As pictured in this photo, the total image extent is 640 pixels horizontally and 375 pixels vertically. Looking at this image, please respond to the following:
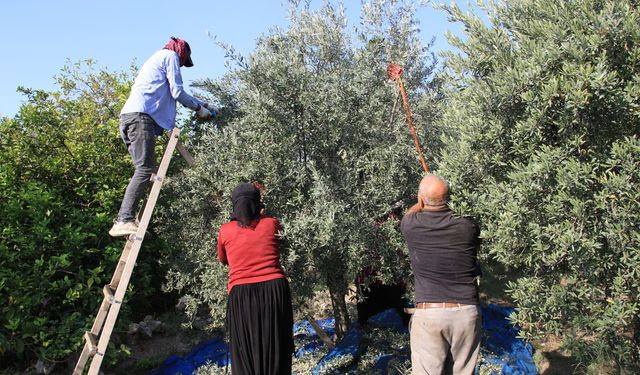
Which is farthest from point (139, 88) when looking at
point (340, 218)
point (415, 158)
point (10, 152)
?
point (10, 152)

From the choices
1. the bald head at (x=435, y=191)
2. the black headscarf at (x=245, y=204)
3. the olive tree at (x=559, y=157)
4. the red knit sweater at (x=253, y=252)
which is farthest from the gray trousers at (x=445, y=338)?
the black headscarf at (x=245, y=204)

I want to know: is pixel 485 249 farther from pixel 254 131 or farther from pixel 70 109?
pixel 70 109

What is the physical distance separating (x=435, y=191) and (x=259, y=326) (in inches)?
71.8

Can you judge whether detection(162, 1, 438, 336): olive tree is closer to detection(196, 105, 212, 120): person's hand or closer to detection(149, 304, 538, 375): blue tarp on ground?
detection(196, 105, 212, 120): person's hand

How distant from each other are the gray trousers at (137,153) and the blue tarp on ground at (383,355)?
8.71ft

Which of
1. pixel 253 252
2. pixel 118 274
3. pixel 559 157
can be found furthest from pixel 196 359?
pixel 559 157

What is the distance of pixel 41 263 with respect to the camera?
5.87m

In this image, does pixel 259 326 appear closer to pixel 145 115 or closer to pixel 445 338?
pixel 445 338

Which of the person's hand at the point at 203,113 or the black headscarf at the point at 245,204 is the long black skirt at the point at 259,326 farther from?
the person's hand at the point at 203,113

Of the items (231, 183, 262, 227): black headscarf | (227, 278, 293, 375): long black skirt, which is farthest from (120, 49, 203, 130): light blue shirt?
(227, 278, 293, 375): long black skirt

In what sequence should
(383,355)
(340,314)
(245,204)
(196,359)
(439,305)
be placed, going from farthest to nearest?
(196,359) < (340,314) < (383,355) < (245,204) < (439,305)

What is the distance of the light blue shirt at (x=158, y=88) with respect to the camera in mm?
4812

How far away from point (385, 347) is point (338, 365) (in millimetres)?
631

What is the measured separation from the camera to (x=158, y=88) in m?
4.86
